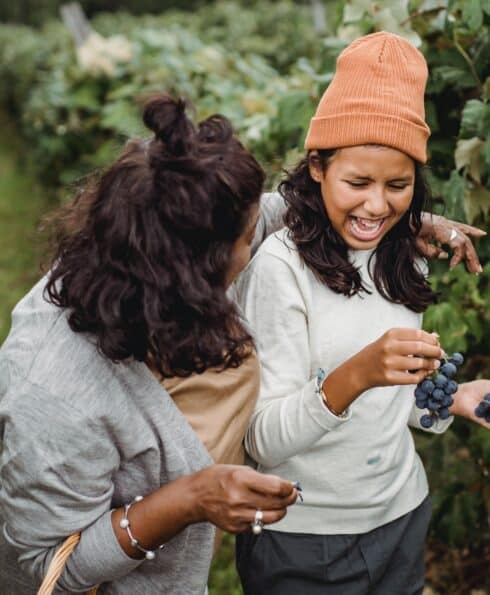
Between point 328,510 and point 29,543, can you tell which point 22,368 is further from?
point 328,510

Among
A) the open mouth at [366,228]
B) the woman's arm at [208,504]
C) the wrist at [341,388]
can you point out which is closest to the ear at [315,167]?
the open mouth at [366,228]

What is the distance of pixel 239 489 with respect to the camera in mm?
1349

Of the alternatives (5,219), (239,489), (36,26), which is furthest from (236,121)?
(36,26)

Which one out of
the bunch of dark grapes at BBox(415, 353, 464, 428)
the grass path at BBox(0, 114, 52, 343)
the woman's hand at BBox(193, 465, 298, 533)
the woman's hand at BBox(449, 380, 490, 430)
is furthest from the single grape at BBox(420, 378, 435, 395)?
the grass path at BBox(0, 114, 52, 343)

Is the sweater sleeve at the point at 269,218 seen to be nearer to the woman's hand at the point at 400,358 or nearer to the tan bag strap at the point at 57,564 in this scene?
the woman's hand at the point at 400,358

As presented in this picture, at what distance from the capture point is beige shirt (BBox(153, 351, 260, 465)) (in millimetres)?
1571

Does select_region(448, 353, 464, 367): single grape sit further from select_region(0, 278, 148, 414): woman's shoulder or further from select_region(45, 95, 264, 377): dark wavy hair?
select_region(0, 278, 148, 414): woman's shoulder

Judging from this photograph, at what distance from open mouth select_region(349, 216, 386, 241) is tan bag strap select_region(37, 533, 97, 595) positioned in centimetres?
82

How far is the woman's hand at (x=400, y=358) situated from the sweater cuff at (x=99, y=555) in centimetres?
55

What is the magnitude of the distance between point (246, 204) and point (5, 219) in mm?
6669

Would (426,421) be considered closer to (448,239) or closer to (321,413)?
(321,413)

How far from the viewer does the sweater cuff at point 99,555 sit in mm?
1499

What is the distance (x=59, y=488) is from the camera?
1433 millimetres

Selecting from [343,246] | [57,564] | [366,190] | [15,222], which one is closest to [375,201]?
[366,190]
